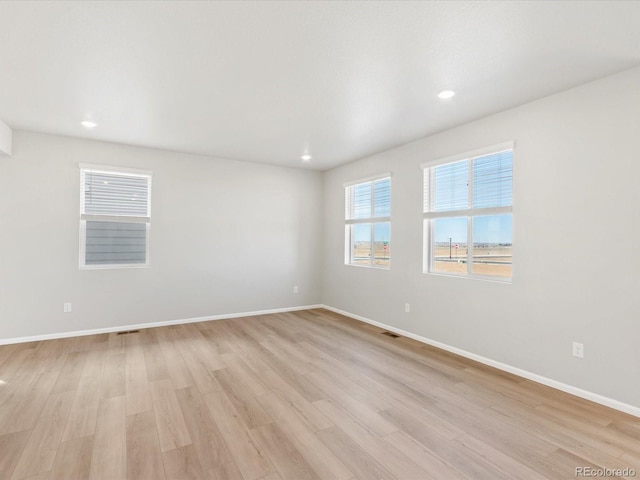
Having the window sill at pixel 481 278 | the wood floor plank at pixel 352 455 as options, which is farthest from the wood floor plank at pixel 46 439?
the window sill at pixel 481 278

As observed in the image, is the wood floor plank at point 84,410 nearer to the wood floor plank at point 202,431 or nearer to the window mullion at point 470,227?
the wood floor plank at point 202,431

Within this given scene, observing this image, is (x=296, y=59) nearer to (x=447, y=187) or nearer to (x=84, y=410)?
(x=447, y=187)

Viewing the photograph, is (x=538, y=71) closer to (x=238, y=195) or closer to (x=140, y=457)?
(x=140, y=457)

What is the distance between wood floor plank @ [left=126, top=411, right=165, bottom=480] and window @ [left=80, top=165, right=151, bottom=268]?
9.72 feet

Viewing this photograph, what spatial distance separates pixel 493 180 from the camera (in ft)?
11.8

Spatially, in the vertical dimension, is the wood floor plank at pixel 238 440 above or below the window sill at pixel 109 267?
below

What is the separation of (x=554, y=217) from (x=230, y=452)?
3272 millimetres

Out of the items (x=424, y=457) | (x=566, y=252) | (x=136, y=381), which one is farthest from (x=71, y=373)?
(x=566, y=252)

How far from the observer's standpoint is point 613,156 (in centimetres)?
264

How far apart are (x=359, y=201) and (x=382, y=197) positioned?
0.59 meters

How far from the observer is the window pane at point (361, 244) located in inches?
215

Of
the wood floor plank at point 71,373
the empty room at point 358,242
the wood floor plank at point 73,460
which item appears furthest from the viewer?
the wood floor plank at point 71,373

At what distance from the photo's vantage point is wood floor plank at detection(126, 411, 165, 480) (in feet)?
6.04

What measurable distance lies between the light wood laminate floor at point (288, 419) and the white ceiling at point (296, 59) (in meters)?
2.68
